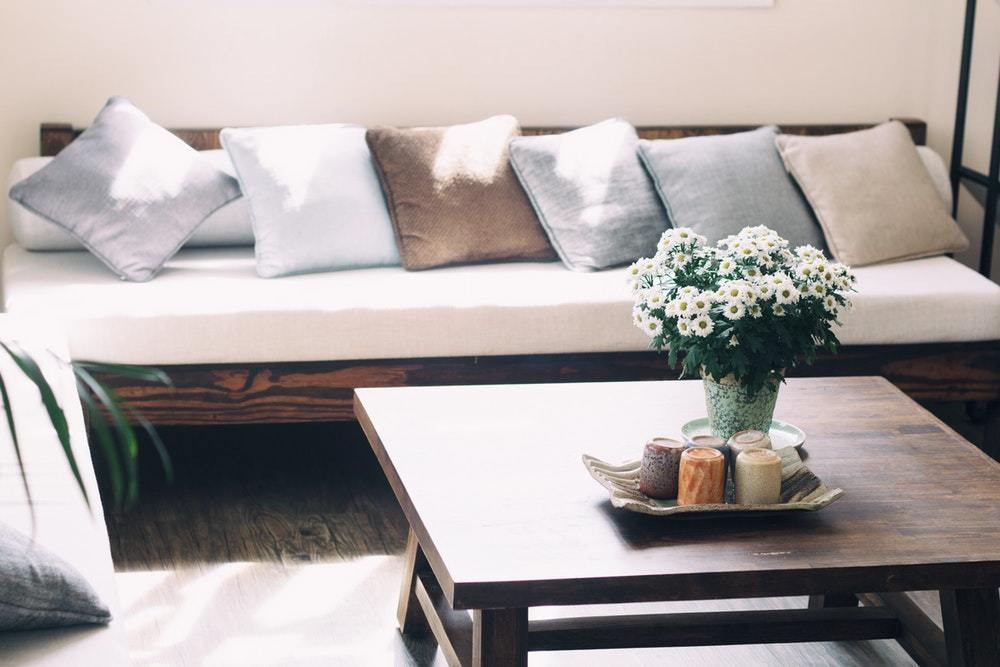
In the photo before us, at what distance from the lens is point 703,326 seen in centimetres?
218

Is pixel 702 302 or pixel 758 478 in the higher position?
pixel 702 302

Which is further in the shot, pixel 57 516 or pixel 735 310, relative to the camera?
pixel 735 310

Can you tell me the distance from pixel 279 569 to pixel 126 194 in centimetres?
113

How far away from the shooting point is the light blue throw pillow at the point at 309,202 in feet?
11.5

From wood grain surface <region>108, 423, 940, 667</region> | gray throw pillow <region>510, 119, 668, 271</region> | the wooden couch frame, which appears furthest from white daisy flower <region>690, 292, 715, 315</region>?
gray throw pillow <region>510, 119, 668, 271</region>

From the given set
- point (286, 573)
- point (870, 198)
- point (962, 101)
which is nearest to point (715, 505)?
point (286, 573)

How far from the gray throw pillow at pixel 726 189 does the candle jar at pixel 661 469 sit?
1596 mm

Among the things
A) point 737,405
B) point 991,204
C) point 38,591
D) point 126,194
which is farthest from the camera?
point 991,204

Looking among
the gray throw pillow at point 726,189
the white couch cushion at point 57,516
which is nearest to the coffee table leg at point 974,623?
the white couch cushion at point 57,516

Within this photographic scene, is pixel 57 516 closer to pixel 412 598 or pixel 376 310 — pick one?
pixel 412 598

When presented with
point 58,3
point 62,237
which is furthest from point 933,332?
point 58,3

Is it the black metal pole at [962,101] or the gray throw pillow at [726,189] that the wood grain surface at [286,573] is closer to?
the gray throw pillow at [726,189]

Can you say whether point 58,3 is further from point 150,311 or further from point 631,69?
point 631,69

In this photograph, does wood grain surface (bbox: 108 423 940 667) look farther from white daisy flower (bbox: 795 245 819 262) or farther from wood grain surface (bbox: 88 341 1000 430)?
white daisy flower (bbox: 795 245 819 262)
